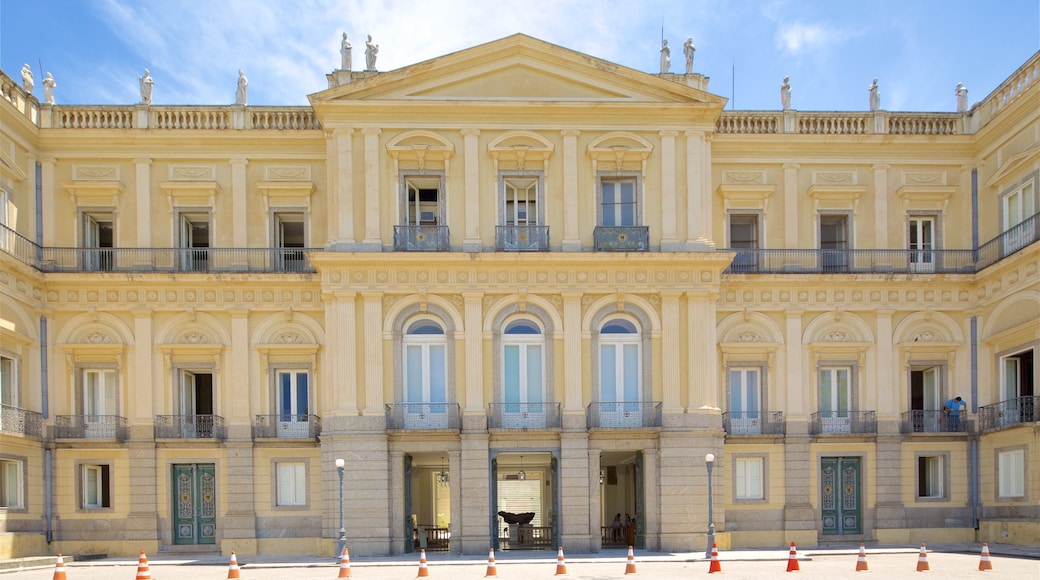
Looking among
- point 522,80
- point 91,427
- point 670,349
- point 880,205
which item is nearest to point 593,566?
point 670,349

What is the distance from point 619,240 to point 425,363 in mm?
6684

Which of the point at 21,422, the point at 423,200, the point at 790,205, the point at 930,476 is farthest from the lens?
the point at 790,205

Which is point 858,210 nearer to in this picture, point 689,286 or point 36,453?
point 689,286

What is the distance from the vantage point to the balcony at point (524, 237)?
27641 mm

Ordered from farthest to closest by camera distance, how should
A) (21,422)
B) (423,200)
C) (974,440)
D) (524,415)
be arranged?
(974,440)
(423,200)
(524,415)
(21,422)

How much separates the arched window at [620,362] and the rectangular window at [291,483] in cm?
926

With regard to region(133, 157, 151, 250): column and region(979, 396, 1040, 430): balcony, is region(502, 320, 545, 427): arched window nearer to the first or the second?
region(133, 157, 151, 250): column

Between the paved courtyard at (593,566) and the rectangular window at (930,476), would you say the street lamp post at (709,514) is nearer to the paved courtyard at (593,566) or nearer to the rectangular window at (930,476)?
the paved courtyard at (593,566)

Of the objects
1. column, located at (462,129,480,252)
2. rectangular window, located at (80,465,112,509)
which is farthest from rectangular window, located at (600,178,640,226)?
rectangular window, located at (80,465,112,509)

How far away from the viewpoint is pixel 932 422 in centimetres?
2933

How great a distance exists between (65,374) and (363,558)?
10896 millimetres

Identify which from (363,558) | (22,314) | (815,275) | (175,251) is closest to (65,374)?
(22,314)

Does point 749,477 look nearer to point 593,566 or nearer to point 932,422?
point 932,422

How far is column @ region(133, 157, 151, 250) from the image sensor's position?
29.1 metres
